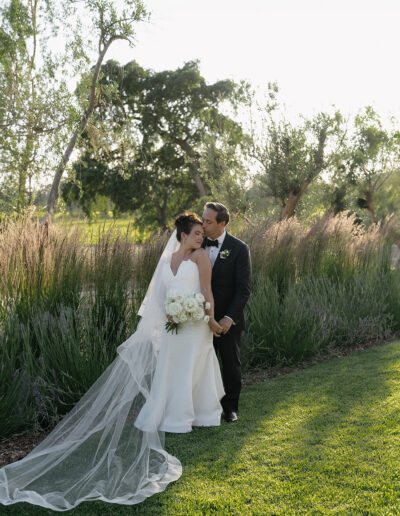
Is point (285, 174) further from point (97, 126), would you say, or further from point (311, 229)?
point (311, 229)

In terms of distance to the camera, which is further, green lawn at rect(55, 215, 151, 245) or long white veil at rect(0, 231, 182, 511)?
green lawn at rect(55, 215, 151, 245)

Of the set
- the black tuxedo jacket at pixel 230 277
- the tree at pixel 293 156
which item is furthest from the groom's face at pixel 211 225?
the tree at pixel 293 156

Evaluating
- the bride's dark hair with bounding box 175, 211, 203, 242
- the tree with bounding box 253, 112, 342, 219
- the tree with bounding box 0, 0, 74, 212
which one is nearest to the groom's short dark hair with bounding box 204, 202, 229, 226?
the bride's dark hair with bounding box 175, 211, 203, 242

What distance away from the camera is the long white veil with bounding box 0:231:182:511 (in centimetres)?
320

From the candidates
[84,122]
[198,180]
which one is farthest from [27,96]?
[198,180]

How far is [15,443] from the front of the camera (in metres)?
4.16

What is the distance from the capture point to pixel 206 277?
14.3 ft

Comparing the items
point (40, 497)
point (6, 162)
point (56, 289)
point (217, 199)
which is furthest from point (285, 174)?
point (40, 497)

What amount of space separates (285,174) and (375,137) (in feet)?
38.5

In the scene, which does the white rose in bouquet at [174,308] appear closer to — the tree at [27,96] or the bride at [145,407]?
the bride at [145,407]

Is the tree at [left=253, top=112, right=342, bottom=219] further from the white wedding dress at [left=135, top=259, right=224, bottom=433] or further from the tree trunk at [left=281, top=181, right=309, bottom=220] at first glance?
the white wedding dress at [left=135, top=259, right=224, bottom=433]

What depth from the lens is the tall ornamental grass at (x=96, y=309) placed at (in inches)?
176

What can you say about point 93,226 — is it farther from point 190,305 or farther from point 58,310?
point 190,305

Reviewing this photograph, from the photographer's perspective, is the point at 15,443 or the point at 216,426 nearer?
the point at 15,443
